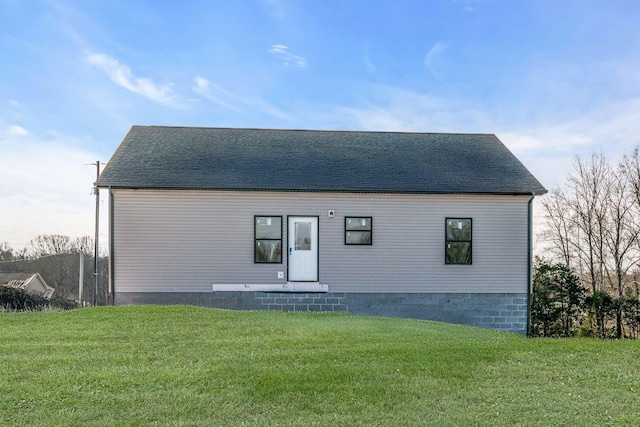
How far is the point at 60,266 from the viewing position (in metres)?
19.2

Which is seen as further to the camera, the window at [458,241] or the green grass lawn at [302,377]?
the window at [458,241]

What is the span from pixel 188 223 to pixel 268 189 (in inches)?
83.0

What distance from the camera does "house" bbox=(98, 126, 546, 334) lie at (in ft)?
35.9

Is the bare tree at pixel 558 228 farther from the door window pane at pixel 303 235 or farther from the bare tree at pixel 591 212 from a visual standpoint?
the door window pane at pixel 303 235

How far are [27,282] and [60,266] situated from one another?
14.8 feet

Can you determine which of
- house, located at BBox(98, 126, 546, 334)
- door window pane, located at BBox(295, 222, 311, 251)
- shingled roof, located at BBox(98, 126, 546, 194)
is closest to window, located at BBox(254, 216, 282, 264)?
house, located at BBox(98, 126, 546, 334)

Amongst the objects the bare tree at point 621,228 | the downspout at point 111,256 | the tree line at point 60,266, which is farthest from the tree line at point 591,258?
the tree line at point 60,266

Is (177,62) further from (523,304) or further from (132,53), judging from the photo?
(523,304)

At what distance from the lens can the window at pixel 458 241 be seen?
1147cm

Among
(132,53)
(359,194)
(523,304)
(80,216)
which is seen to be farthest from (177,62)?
(523,304)

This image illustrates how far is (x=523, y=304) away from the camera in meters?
11.6

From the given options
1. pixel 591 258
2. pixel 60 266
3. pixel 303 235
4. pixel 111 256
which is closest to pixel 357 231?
pixel 303 235

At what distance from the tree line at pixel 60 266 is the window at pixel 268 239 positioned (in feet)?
26.5

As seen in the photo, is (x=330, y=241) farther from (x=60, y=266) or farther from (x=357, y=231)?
(x=60, y=266)
